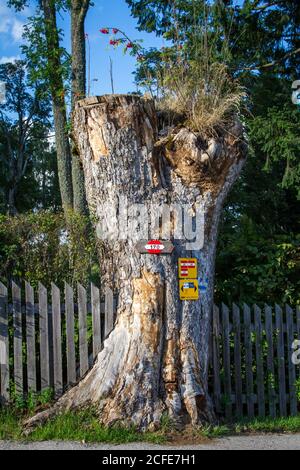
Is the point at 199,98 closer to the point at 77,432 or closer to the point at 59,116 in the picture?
the point at 77,432

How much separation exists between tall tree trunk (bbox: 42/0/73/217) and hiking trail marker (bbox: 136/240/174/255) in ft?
21.9

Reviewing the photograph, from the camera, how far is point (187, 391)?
6.27m

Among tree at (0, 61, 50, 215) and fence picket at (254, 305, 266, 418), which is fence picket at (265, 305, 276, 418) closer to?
fence picket at (254, 305, 266, 418)

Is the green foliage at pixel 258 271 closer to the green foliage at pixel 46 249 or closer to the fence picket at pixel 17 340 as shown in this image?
the green foliage at pixel 46 249

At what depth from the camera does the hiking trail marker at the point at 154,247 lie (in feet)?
21.1

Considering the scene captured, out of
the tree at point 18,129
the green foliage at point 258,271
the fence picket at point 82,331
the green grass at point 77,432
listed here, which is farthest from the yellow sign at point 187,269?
the tree at point 18,129

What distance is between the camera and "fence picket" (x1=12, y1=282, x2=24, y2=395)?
6617 millimetres

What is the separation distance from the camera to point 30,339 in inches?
264

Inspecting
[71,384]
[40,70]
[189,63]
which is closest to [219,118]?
[189,63]

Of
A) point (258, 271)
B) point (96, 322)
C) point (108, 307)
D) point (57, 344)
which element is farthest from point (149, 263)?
point (258, 271)

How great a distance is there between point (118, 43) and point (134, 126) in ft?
8.69

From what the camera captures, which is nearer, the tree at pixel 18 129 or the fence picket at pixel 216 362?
the fence picket at pixel 216 362

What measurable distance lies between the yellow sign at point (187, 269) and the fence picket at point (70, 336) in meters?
1.33
